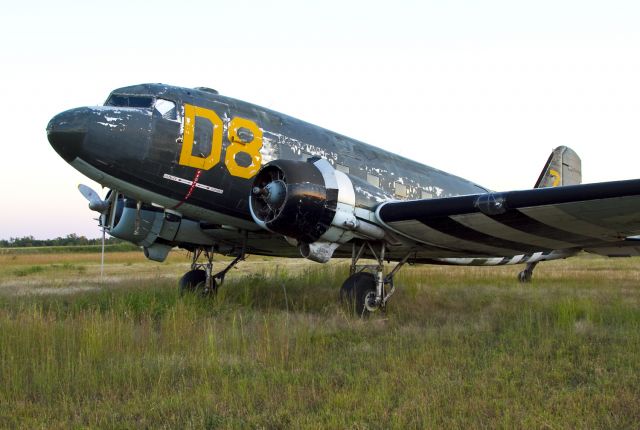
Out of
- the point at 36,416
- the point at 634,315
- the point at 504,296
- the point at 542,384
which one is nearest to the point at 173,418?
the point at 36,416

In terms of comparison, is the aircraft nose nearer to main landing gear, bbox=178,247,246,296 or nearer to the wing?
main landing gear, bbox=178,247,246,296

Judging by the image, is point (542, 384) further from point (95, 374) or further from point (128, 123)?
point (128, 123)

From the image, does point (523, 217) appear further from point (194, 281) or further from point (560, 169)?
point (560, 169)

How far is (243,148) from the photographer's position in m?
8.70

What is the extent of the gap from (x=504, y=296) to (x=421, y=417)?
8763 millimetres

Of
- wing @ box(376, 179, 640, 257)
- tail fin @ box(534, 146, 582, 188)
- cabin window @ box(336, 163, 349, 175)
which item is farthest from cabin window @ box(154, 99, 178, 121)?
tail fin @ box(534, 146, 582, 188)

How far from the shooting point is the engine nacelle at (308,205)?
7.48m

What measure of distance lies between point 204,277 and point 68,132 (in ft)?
16.6

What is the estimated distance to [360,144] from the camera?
1059 cm

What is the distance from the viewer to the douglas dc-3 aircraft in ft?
24.4

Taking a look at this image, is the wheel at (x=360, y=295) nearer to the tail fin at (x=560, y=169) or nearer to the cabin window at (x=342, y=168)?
the cabin window at (x=342, y=168)

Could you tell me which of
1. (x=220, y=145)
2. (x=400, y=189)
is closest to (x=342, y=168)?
(x=400, y=189)

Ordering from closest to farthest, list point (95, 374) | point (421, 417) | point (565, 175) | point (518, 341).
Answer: point (421, 417) → point (95, 374) → point (518, 341) → point (565, 175)

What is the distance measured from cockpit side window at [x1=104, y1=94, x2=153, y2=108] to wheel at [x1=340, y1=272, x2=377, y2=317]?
414cm
